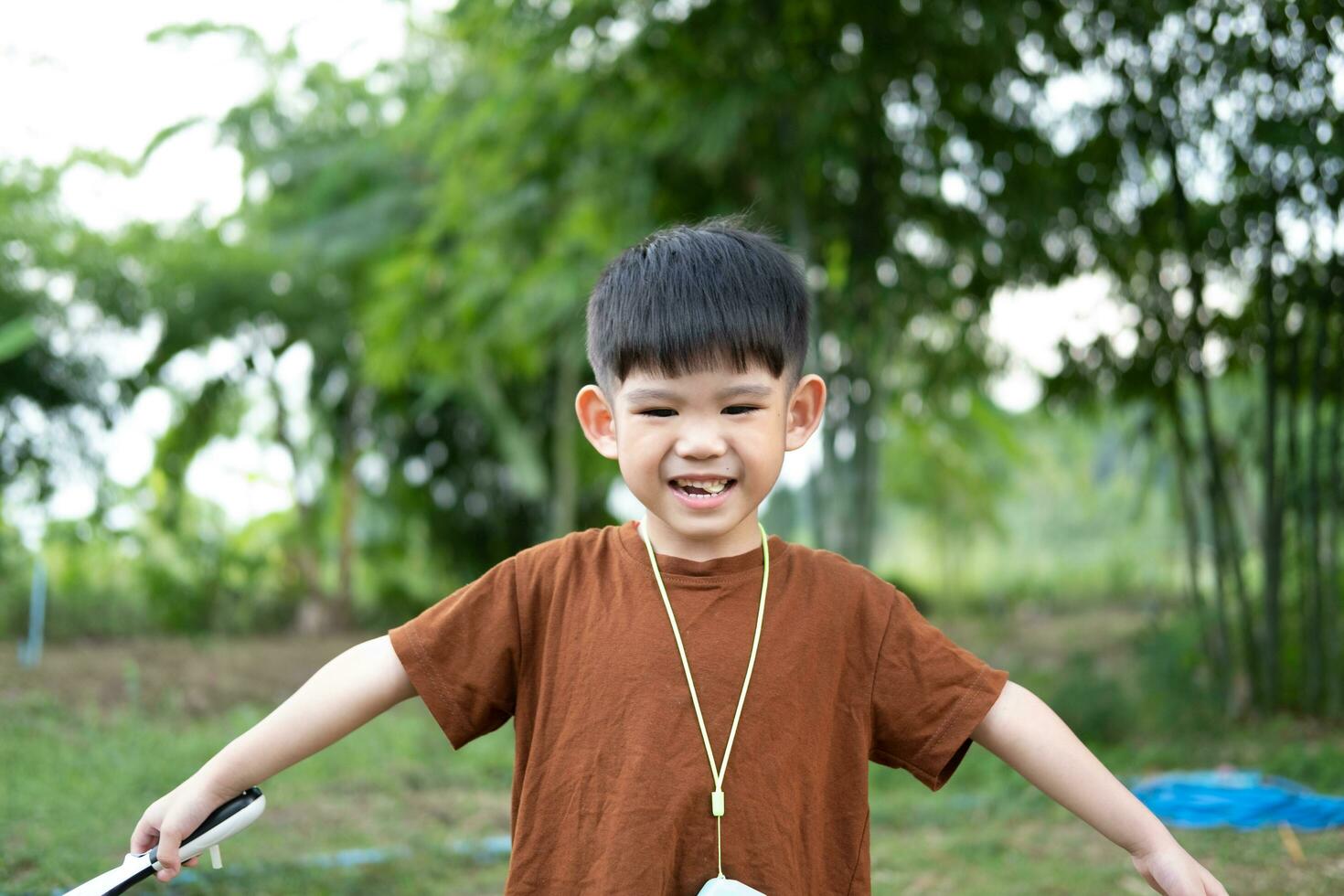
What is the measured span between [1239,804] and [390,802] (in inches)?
112

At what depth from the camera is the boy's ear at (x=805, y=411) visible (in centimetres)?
182

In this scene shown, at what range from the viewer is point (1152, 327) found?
6371mm

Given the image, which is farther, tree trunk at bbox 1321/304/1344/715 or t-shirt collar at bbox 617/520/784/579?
tree trunk at bbox 1321/304/1344/715

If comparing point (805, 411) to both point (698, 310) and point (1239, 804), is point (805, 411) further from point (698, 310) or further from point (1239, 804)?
point (1239, 804)

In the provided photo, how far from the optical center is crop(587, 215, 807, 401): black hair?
65.4 inches

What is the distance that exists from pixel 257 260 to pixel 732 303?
8.31 m

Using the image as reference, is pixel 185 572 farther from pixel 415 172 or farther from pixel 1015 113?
pixel 1015 113

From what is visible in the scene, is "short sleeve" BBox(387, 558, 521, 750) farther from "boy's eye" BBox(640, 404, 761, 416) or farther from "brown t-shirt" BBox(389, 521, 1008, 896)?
"boy's eye" BBox(640, 404, 761, 416)

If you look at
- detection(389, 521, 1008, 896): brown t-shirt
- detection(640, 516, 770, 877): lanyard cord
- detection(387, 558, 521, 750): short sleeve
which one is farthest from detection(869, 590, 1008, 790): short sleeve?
detection(387, 558, 521, 750): short sleeve

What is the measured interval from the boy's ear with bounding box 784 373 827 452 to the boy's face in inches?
3.6

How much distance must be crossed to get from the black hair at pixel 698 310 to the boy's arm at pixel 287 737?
487 mm

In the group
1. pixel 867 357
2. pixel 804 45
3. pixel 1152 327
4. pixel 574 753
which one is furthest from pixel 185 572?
pixel 574 753

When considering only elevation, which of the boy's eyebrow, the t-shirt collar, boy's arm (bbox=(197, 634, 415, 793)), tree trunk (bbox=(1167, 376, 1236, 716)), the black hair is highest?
the black hair

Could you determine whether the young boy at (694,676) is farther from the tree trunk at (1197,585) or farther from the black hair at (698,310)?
the tree trunk at (1197,585)
